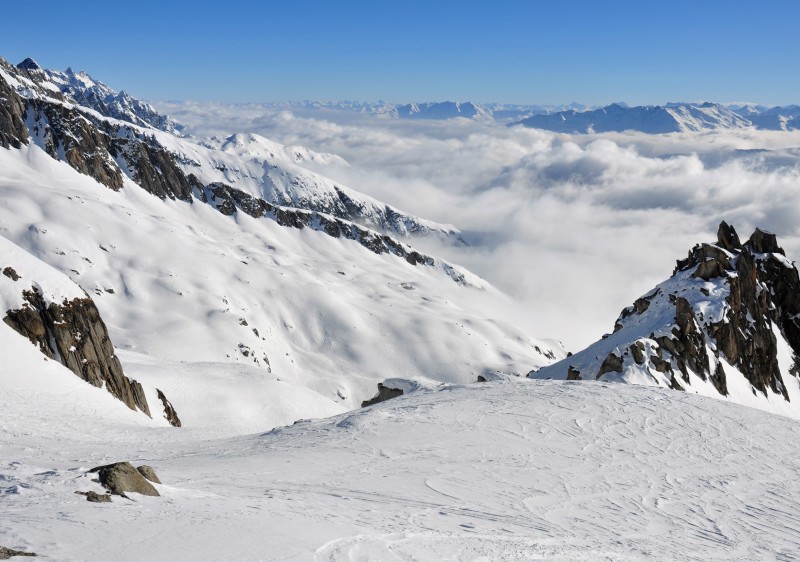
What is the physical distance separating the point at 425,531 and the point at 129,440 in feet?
64.8

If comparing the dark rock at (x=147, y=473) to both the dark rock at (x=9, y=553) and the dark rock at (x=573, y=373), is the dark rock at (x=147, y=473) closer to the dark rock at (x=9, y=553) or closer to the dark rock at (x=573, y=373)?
the dark rock at (x=9, y=553)

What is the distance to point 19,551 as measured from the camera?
405 inches

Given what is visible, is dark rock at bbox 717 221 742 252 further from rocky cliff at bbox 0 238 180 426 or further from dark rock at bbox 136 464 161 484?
dark rock at bbox 136 464 161 484

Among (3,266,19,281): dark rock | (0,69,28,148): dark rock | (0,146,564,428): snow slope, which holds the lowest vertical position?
(0,146,564,428): snow slope

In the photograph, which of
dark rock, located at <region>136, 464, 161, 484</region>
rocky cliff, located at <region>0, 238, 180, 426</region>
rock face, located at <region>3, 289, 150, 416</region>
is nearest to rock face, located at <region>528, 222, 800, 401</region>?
rock face, located at <region>3, 289, 150, 416</region>

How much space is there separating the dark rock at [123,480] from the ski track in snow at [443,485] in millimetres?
439

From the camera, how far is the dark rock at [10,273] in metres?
44.6

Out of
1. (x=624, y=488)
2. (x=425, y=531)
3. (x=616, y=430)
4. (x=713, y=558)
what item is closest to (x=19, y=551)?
(x=425, y=531)

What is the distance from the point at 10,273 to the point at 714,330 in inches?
2609

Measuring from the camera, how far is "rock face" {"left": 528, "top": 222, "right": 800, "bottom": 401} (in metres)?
56.5

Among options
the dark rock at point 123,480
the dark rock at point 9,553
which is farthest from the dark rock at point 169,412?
the dark rock at point 9,553

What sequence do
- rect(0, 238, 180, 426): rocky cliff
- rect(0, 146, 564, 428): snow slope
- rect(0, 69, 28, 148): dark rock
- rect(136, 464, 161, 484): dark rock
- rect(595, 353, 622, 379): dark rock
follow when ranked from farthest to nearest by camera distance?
rect(0, 69, 28, 148): dark rock < rect(0, 146, 564, 428): snow slope < rect(595, 353, 622, 379): dark rock < rect(0, 238, 180, 426): rocky cliff < rect(136, 464, 161, 484): dark rock

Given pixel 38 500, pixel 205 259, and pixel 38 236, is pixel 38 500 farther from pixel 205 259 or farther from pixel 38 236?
pixel 205 259

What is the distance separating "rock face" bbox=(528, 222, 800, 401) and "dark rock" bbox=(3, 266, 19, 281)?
4847 centimetres
